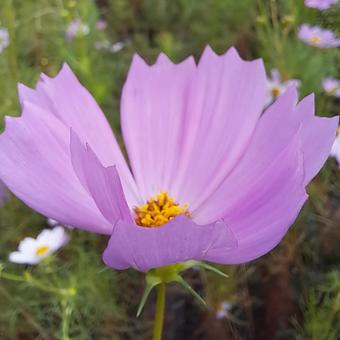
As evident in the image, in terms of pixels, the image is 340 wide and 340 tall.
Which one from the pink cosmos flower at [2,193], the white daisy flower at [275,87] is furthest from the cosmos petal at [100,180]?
the white daisy flower at [275,87]

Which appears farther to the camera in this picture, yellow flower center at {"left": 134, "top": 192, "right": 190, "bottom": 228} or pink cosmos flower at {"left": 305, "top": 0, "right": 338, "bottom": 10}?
pink cosmos flower at {"left": 305, "top": 0, "right": 338, "bottom": 10}

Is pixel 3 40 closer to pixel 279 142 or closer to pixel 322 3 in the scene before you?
pixel 322 3

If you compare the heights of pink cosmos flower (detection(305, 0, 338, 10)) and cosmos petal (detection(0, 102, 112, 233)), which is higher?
cosmos petal (detection(0, 102, 112, 233))

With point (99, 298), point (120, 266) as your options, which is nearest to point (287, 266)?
point (99, 298)

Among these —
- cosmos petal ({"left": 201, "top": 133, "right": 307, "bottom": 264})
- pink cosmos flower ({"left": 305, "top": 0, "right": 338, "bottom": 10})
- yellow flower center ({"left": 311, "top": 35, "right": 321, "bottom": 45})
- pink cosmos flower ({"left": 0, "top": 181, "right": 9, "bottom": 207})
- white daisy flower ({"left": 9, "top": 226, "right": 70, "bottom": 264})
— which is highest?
cosmos petal ({"left": 201, "top": 133, "right": 307, "bottom": 264})

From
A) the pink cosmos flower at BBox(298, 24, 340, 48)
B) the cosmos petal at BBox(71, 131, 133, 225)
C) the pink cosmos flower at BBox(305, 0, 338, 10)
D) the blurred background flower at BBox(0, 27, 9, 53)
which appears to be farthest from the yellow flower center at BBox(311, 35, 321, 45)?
the cosmos petal at BBox(71, 131, 133, 225)

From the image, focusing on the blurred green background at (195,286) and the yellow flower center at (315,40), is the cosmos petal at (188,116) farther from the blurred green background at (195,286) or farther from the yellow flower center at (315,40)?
the yellow flower center at (315,40)

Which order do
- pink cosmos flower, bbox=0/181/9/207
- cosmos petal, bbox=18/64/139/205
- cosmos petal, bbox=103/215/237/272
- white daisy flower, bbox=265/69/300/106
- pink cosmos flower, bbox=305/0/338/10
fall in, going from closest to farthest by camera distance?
cosmos petal, bbox=103/215/237/272
cosmos petal, bbox=18/64/139/205
pink cosmos flower, bbox=305/0/338/10
pink cosmos flower, bbox=0/181/9/207
white daisy flower, bbox=265/69/300/106

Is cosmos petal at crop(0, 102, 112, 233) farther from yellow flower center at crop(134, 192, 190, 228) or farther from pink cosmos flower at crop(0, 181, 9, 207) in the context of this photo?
pink cosmos flower at crop(0, 181, 9, 207)
